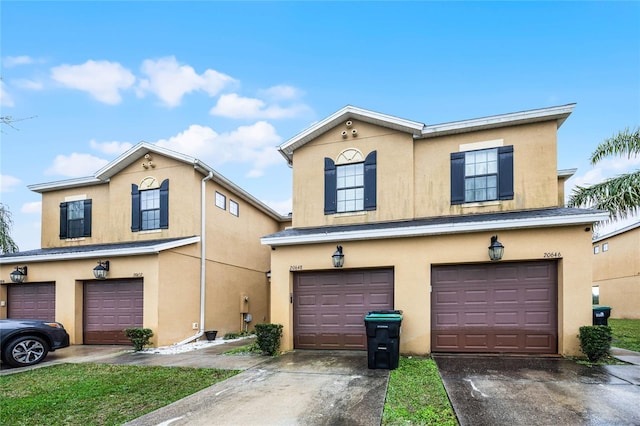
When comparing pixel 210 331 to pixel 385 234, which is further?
pixel 210 331

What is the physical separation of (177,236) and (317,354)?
254 inches

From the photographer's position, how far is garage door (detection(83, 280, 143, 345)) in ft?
35.3

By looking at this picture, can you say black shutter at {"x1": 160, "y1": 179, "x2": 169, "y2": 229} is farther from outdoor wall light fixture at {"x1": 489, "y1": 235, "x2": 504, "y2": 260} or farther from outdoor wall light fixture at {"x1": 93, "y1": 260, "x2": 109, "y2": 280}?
outdoor wall light fixture at {"x1": 489, "y1": 235, "x2": 504, "y2": 260}

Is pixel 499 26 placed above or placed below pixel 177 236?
above

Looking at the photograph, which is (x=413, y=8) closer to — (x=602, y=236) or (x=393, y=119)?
(x=393, y=119)

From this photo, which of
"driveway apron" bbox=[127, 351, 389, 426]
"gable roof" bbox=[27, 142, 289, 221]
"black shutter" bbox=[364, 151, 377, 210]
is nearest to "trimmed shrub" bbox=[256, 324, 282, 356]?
"driveway apron" bbox=[127, 351, 389, 426]

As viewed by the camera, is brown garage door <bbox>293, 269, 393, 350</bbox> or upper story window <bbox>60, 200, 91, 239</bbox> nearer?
brown garage door <bbox>293, 269, 393, 350</bbox>

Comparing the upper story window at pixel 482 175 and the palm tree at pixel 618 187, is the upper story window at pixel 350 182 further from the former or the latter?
the palm tree at pixel 618 187

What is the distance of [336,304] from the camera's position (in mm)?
8938

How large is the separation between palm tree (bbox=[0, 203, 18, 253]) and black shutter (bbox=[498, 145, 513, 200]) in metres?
19.0

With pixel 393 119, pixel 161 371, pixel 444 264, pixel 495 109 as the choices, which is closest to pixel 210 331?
pixel 161 371

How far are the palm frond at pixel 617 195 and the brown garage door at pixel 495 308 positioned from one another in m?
3.41

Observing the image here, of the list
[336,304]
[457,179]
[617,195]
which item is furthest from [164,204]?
[617,195]

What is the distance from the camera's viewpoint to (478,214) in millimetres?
8906
